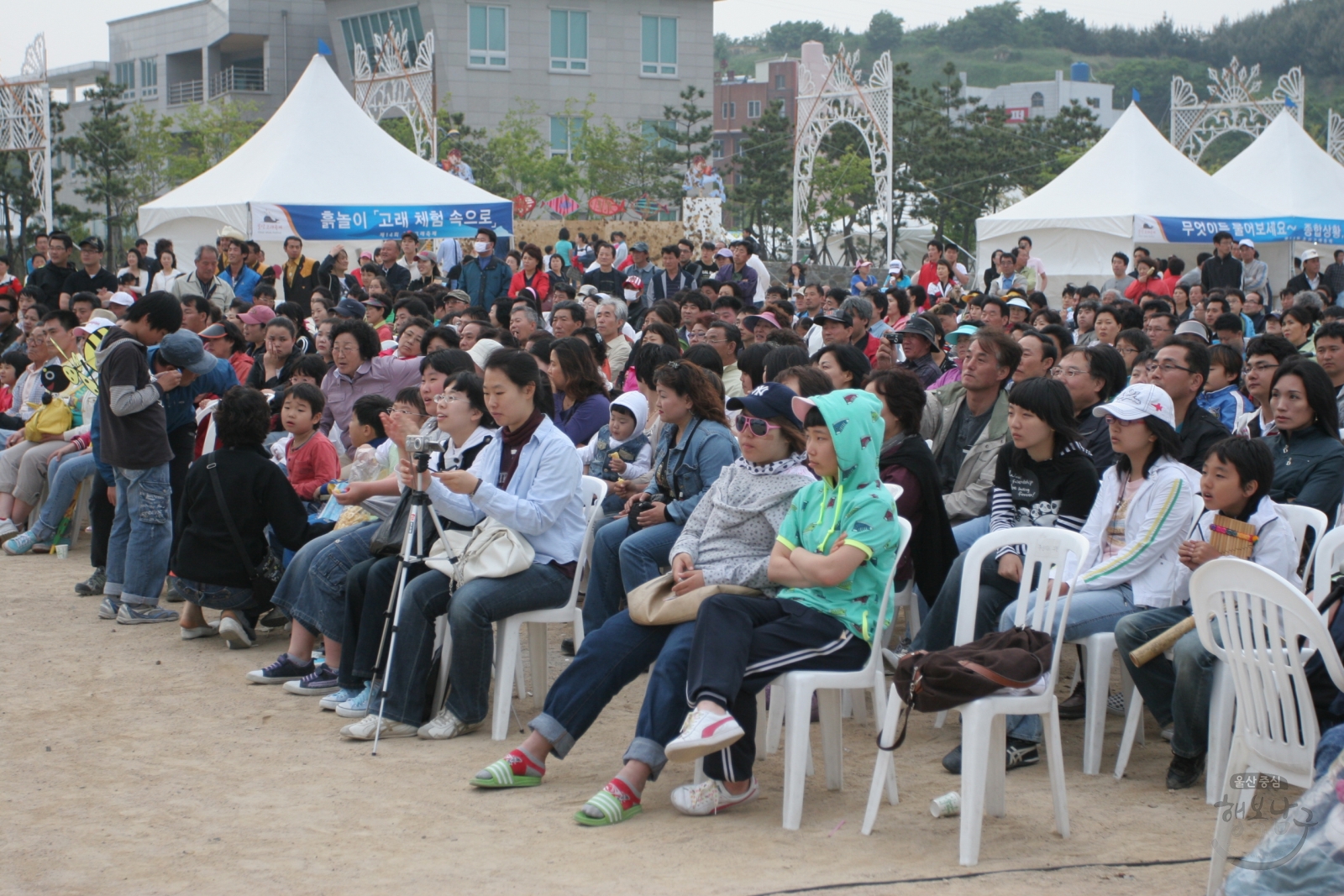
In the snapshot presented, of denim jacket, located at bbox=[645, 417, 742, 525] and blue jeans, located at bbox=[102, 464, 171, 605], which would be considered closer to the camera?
denim jacket, located at bbox=[645, 417, 742, 525]

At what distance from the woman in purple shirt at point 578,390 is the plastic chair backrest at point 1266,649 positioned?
3720 millimetres

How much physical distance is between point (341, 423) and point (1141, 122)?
17069 mm

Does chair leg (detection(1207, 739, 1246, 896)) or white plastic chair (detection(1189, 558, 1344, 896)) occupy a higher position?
white plastic chair (detection(1189, 558, 1344, 896))

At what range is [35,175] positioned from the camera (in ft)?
82.6

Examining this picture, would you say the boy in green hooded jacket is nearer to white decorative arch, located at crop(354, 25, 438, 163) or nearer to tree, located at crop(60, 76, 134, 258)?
white decorative arch, located at crop(354, 25, 438, 163)

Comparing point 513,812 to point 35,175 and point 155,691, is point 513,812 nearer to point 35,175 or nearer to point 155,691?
point 155,691

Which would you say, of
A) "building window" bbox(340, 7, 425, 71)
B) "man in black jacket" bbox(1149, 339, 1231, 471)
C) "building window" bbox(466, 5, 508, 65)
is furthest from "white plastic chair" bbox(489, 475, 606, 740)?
"building window" bbox(466, 5, 508, 65)

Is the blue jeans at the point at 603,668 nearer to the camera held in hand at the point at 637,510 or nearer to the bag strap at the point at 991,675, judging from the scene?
the bag strap at the point at 991,675

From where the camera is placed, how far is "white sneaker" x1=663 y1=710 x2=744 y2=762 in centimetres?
372

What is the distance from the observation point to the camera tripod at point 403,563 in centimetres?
458

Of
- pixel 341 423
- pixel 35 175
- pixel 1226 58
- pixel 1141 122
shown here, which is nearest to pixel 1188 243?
pixel 1141 122

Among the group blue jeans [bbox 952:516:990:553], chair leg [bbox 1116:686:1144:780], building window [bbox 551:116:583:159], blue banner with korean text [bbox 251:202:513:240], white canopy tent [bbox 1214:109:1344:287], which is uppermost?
building window [bbox 551:116:583:159]

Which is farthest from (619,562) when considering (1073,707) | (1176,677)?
(1176,677)

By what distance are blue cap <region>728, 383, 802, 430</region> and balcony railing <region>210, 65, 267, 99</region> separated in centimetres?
5388
